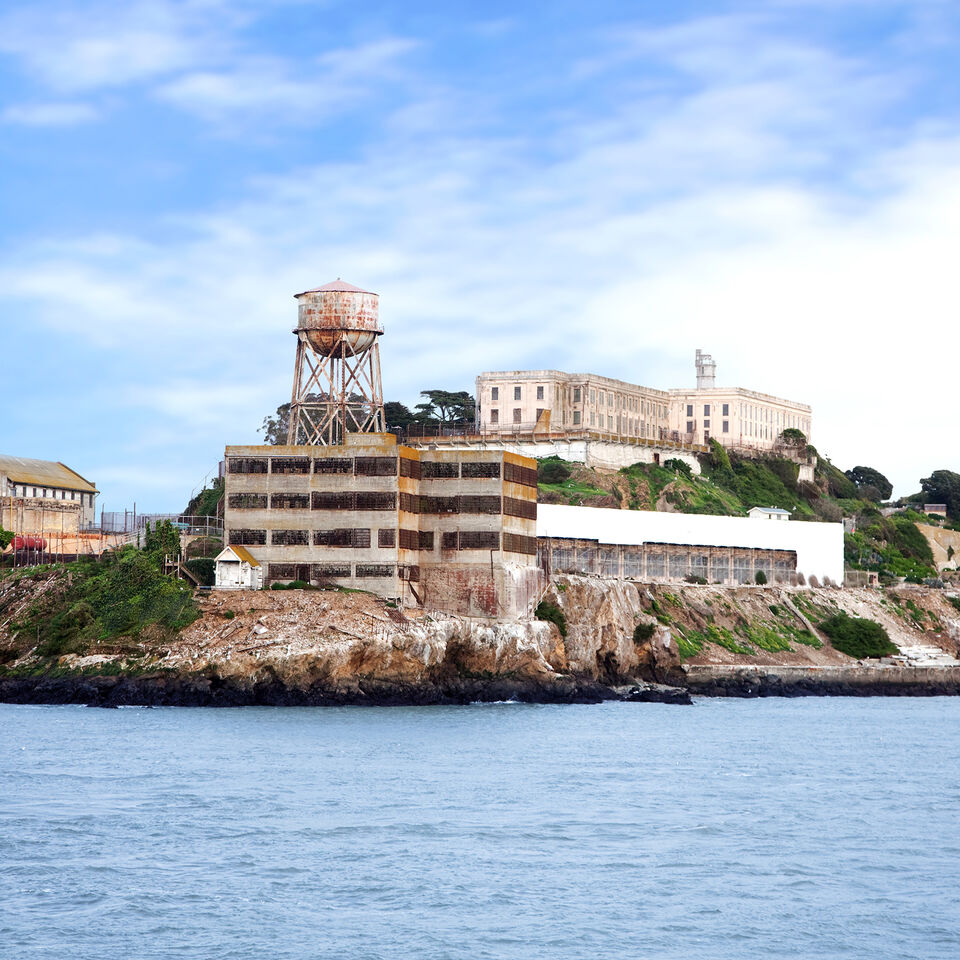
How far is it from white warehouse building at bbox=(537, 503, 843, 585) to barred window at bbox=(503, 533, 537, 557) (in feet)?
21.8

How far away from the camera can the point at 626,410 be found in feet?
496

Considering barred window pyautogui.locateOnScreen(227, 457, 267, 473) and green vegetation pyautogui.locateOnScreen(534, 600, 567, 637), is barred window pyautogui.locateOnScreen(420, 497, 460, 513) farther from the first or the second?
barred window pyautogui.locateOnScreen(227, 457, 267, 473)

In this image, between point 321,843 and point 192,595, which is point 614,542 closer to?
point 192,595

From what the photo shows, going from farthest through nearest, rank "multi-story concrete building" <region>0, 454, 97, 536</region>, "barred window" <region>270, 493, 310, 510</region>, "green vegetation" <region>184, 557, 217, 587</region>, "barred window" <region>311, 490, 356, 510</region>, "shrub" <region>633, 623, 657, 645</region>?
1. "multi-story concrete building" <region>0, 454, 97, 536</region>
2. "shrub" <region>633, 623, 657, 645</region>
3. "green vegetation" <region>184, 557, 217, 587</region>
4. "barred window" <region>270, 493, 310, 510</region>
5. "barred window" <region>311, 490, 356, 510</region>

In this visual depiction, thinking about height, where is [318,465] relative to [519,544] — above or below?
above

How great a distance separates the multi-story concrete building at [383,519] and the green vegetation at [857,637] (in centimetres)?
3656

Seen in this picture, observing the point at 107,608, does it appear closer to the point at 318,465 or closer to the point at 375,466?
the point at 318,465

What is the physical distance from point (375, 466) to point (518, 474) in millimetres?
8659

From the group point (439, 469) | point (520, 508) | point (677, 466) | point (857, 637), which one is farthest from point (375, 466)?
point (677, 466)

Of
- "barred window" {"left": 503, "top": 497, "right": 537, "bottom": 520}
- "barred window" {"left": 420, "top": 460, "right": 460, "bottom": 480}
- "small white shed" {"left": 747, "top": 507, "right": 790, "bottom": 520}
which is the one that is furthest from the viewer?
"small white shed" {"left": 747, "top": 507, "right": 790, "bottom": 520}

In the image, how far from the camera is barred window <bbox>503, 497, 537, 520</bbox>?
279 ft

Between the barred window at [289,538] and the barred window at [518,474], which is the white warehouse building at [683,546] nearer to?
the barred window at [518,474]

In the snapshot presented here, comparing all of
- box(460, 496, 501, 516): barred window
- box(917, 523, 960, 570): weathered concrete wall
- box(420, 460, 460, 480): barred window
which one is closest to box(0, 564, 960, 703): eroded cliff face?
box(460, 496, 501, 516): barred window

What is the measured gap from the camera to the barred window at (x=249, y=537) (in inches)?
3292
